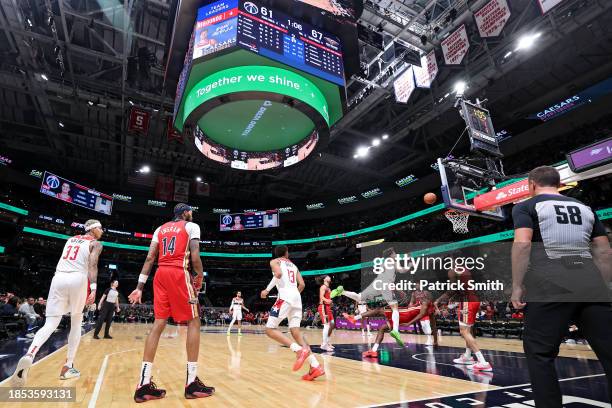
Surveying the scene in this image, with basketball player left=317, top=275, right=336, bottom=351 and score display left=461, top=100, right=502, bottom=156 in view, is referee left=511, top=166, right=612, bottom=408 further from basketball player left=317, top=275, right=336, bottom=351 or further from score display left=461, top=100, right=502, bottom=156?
score display left=461, top=100, right=502, bottom=156

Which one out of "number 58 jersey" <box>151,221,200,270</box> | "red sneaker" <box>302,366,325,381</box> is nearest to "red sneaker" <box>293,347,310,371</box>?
"red sneaker" <box>302,366,325,381</box>

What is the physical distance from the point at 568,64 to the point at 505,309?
11.4m

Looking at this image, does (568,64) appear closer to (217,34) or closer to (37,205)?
(217,34)

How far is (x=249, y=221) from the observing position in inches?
1324

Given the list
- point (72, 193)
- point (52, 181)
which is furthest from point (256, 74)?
point (72, 193)

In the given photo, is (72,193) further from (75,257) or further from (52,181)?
(75,257)

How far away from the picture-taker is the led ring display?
335 inches

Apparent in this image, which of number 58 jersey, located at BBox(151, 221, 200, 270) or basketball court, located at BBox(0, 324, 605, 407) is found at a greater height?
number 58 jersey, located at BBox(151, 221, 200, 270)

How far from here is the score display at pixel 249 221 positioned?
3334 centimetres

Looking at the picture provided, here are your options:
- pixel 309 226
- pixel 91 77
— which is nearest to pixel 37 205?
pixel 91 77

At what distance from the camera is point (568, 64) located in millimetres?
16109

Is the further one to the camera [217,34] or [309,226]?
[309,226]

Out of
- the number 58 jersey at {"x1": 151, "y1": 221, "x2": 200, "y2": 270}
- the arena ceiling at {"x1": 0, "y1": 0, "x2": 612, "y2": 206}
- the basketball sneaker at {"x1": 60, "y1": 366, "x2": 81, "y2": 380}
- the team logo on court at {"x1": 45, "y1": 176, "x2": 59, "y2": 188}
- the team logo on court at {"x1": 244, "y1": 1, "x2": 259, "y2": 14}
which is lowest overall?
the basketball sneaker at {"x1": 60, "y1": 366, "x2": 81, "y2": 380}

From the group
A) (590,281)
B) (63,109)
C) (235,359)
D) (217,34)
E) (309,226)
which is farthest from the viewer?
(309,226)
